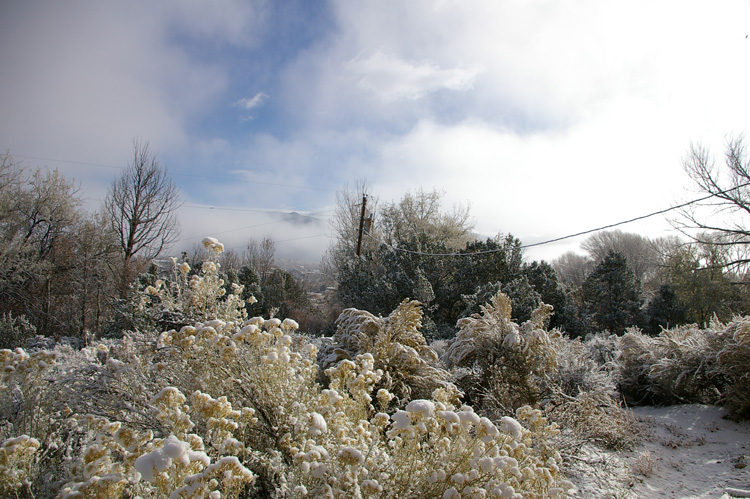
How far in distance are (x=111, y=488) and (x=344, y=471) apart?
76 cm

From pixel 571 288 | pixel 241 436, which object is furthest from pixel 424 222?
pixel 241 436

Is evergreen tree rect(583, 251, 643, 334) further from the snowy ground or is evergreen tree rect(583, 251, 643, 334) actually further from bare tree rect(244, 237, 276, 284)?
bare tree rect(244, 237, 276, 284)

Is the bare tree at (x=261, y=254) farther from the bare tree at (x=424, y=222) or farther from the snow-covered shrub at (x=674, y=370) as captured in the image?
the snow-covered shrub at (x=674, y=370)

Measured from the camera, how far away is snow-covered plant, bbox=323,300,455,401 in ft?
12.1

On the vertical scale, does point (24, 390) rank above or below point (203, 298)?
below

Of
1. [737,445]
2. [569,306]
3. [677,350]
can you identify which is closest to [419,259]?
[569,306]

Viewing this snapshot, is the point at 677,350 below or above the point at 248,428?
below

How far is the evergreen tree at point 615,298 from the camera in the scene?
12.9m

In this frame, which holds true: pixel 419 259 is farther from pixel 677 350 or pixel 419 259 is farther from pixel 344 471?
pixel 344 471

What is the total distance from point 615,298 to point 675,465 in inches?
454

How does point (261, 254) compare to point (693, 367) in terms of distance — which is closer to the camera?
point (693, 367)

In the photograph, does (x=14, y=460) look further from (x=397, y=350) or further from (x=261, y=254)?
(x=261, y=254)

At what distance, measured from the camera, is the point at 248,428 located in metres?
1.99

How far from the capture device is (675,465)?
10.6 feet
